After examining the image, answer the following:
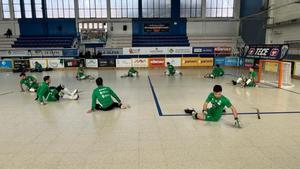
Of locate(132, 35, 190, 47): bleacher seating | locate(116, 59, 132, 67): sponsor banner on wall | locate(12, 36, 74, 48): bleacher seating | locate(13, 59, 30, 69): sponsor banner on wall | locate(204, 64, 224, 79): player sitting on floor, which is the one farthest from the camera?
locate(132, 35, 190, 47): bleacher seating

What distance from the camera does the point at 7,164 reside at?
4.45 meters

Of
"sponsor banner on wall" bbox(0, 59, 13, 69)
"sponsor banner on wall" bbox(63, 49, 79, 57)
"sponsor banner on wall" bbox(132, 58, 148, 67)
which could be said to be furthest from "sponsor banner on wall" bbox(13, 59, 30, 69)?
"sponsor banner on wall" bbox(132, 58, 148, 67)

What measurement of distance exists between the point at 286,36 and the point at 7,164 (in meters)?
25.7

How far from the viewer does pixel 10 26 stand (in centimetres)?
3494

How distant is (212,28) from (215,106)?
3194 centimetres

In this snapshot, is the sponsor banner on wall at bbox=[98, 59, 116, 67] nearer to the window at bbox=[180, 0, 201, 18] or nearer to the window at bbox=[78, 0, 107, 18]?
the window at bbox=[78, 0, 107, 18]

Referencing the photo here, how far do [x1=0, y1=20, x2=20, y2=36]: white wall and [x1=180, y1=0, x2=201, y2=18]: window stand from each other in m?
25.8

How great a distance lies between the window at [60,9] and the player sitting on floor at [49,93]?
28992mm

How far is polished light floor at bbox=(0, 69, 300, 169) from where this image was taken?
4.46m


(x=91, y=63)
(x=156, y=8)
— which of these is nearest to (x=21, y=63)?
(x=91, y=63)

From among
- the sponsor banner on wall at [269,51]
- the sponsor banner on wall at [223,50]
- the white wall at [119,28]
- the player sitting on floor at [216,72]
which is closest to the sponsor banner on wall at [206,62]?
the sponsor banner on wall at [223,50]

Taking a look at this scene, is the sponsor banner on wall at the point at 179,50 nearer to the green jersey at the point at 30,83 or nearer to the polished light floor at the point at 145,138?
the green jersey at the point at 30,83

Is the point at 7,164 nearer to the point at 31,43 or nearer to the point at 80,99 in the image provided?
the point at 80,99

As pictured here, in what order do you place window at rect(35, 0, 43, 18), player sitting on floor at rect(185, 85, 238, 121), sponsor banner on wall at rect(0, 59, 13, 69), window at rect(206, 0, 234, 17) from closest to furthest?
player sitting on floor at rect(185, 85, 238, 121) → sponsor banner on wall at rect(0, 59, 13, 69) → window at rect(35, 0, 43, 18) → window at rect(206, 0, 234, 17)
